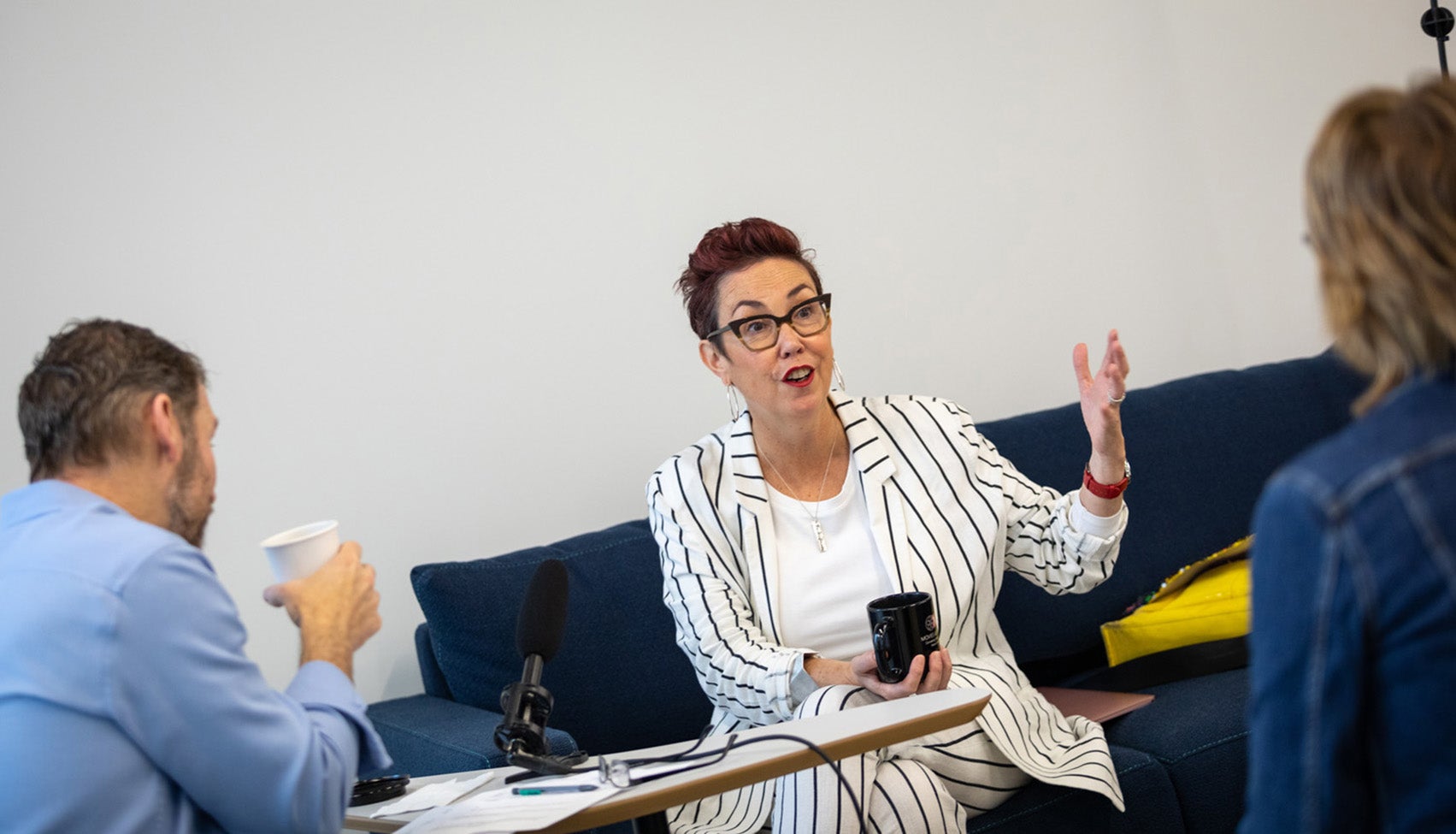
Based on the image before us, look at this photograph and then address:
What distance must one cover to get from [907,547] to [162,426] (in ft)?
4.46

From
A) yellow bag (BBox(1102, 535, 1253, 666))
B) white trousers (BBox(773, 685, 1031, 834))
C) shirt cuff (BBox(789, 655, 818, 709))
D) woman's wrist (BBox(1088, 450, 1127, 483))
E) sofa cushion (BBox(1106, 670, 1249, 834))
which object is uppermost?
woman's wrist (BBox(1088, 450, 1127, 483))

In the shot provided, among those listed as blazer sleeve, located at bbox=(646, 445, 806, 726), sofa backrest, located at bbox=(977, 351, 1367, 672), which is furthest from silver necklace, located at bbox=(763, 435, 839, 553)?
sofa backrest, located at bbox=(977, 351, 1367, 672)

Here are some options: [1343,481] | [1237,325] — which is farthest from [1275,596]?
[1237,325]

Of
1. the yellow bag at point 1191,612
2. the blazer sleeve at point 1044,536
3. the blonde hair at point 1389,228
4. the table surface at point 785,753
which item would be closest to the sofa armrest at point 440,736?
the table surface at point 785,753

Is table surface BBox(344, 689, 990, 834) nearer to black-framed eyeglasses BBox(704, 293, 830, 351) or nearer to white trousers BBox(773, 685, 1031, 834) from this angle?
white trousers BBox(773, 685, 1031, 834)

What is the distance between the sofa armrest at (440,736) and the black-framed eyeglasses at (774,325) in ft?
2.65

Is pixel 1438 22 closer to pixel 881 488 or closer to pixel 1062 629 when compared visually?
pixel 1062 629

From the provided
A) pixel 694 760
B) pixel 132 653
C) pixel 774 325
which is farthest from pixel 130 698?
pixel 774 325

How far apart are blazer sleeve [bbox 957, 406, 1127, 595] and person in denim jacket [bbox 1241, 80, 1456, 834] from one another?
4.32 feet

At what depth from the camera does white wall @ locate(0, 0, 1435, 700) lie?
2.67 meters

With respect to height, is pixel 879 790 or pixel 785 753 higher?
pixel 785 753

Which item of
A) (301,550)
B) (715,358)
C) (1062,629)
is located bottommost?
(1062,629)

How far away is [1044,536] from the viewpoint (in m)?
2.37

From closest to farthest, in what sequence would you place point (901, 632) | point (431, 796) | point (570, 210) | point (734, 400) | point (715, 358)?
point (431, 796) < point (901, 632) < point (715, 358) < point (734, 400) < point (570, 210)
